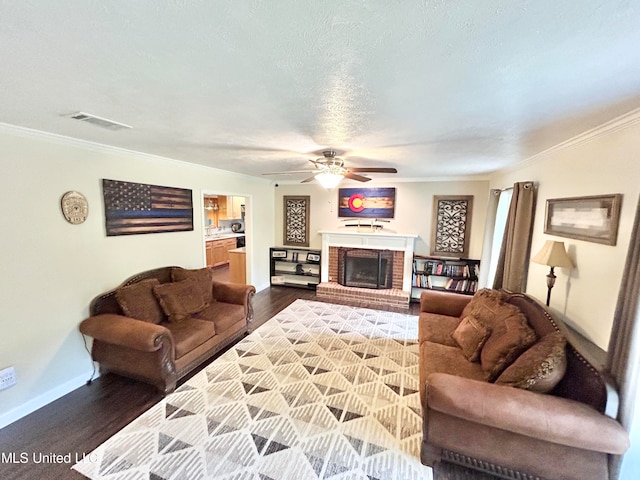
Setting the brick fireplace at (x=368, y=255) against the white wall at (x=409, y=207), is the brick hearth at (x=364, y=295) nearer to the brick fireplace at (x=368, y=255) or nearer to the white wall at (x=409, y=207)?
the brick fireplace at (x=368, y=255)

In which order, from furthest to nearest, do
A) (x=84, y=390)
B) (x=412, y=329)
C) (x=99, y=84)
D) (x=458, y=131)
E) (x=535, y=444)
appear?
(x=412, y=329) < (x=84, y=390) < (x=458, y=131) < (x=535, y=444) < (x=99, y=84)

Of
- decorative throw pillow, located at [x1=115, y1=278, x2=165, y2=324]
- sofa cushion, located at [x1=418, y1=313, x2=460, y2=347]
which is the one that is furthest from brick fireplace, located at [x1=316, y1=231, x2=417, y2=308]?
decorative throw pillow, located at [x1=115, y1=278, x2=165, y2=324]

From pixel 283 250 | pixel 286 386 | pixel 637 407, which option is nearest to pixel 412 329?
pixel 286 386

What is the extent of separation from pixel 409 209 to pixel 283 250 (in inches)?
110

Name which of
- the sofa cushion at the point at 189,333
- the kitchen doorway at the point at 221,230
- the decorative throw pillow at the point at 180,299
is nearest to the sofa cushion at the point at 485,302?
the sofa cushion at the point at 189,333

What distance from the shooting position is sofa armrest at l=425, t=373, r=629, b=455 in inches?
57.5

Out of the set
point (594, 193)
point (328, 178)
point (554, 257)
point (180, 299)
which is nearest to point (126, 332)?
point (180, 299)

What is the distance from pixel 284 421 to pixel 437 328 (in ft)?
5.81

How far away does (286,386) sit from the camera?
262 centimetres

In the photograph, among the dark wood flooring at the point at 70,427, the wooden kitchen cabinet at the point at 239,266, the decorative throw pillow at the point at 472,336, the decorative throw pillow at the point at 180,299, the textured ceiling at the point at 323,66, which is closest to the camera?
the textured ceiling at the point at 323,66

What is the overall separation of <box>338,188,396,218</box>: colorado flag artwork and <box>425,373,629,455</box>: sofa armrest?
155 inches

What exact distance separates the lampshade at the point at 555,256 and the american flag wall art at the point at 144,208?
13.3 feet

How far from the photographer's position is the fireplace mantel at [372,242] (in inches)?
201

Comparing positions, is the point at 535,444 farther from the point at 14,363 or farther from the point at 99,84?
the point at 14,363
